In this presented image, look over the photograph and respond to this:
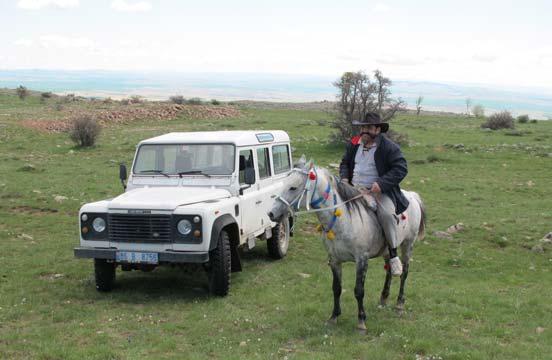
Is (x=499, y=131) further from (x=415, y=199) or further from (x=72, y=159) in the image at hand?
(x=415, y=199)

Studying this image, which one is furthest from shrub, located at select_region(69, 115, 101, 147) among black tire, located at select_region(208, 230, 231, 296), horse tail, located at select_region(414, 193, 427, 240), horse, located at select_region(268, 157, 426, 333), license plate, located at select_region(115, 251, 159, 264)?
horse, located at select_region(268, 157, 426, 333)

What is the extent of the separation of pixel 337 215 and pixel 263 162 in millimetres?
4134

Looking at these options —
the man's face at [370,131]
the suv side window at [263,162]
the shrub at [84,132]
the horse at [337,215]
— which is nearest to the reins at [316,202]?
the horse at [337,215]

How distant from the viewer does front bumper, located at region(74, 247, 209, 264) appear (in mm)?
7802

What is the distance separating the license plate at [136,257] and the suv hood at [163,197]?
654 mm

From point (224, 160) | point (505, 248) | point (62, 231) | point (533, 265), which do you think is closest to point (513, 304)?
point (533, 265)

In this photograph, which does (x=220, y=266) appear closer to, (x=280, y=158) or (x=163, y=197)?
(x=163, y=197)

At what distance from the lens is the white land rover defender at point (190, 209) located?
7.98 metres

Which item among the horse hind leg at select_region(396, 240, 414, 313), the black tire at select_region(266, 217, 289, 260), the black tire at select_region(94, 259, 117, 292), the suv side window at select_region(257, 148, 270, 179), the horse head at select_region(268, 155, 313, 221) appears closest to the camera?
the horse head at select_region(268, 155, 313, 221)

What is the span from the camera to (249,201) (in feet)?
31.3

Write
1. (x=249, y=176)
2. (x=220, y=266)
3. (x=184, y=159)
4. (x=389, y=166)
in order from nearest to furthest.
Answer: (x=389, y=166) → (x=220, y=266) → (x=249, y=176) → (x=184, y=159)

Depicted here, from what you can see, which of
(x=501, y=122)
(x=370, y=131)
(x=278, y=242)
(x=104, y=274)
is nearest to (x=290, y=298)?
(x=278, y=242)

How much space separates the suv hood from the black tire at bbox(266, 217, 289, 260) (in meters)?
2.09

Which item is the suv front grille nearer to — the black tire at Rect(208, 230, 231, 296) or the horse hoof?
the black tire at Rect(208, 230, 231, 296)
